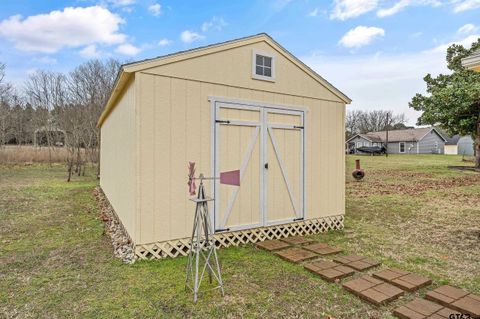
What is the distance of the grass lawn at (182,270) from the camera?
274cm

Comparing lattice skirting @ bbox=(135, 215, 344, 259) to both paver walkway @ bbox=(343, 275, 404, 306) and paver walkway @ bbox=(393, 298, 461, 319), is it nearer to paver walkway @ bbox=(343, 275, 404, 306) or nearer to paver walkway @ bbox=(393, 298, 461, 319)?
paver walkway @ bbox=(343, 275, 404, 306)

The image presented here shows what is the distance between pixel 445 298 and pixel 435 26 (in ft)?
29.5

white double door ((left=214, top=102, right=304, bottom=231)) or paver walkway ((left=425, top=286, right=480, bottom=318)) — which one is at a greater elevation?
white double door ((left=214, top=102, right=304, bottom=231))

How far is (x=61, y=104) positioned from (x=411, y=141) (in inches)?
1500

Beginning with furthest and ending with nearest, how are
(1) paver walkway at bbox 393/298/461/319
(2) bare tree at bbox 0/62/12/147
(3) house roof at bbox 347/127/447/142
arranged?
1. (3) house roof at bbox 347/127/447/142
2. (2) bare tree at bbox 0/62/12/147
3. (1) paver walkway at bbox 393/298/461/319

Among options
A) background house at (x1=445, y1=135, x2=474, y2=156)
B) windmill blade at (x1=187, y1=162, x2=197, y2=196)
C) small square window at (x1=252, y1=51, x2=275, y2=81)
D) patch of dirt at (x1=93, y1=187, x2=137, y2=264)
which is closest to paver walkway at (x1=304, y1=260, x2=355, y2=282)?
windmill blade at (x1=187, y1=162, x2=197, y2=196)

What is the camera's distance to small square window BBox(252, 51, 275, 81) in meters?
4.78

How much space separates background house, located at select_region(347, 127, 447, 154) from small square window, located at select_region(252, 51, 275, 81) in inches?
1433

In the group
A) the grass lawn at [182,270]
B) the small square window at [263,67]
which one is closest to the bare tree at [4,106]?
the grass lawn at [182,270]

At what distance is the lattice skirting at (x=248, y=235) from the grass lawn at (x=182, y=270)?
0.55 feet

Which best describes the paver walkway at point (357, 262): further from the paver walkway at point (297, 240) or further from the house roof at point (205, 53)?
the house roof at point (205, 53)

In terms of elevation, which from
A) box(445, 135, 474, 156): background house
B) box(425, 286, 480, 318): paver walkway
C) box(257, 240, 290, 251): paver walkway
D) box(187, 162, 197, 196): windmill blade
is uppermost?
box(445, 135, 474, 156): background house

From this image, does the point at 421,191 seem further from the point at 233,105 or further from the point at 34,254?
the point at 34,254

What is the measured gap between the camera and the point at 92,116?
17.8m
